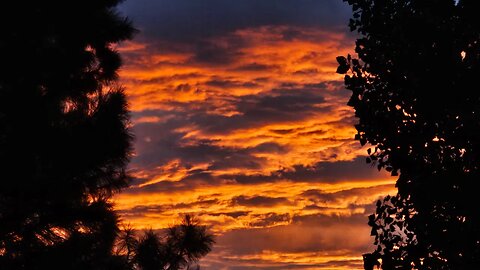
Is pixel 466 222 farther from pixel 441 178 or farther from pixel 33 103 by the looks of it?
pixel 33 103

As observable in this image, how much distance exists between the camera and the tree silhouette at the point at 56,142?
1516cm

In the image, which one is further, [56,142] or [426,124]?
[56,142]

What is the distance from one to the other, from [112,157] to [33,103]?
2.21 meters

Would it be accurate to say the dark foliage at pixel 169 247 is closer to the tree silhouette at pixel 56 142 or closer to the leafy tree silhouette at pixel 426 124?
the tree silhouette at pixel 56 142

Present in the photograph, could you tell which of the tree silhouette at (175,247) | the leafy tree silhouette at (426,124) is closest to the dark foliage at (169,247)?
the tree silhouette at (175,247)

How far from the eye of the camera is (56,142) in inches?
612

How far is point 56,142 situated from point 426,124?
8.38 meters

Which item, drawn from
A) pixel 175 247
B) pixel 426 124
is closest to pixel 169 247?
pixel 175 247

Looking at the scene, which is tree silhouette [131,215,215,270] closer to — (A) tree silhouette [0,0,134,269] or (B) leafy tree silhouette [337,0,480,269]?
(A) tree silhouette [0,0,134,269]

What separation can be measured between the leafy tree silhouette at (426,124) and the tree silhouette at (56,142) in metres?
6.79

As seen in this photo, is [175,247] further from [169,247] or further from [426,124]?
[426,124]

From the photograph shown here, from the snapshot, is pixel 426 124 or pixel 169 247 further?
pixel 169 247

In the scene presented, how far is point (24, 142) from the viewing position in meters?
15.1

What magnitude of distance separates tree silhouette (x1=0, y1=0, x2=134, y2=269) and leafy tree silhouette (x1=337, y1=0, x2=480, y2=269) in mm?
6795
